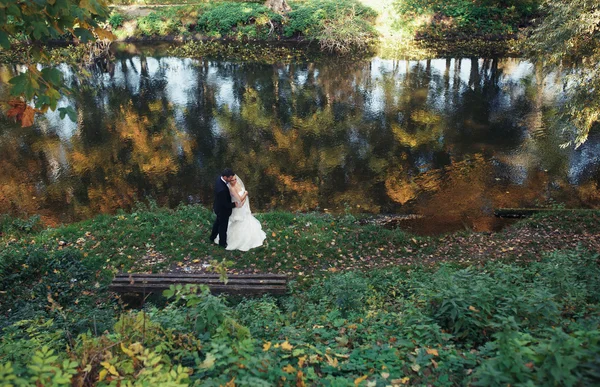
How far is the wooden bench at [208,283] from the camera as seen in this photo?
28.6 ft

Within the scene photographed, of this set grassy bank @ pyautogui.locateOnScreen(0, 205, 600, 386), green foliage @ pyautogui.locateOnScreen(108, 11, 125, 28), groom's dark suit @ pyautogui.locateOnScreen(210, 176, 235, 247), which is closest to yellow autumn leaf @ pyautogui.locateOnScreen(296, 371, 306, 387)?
grassy bank @ pyautogui.locateOnScreen(0, 205, 600, 386)

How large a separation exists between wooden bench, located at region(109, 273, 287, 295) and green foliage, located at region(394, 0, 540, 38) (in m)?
26.5

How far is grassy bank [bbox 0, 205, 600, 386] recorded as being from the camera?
436 centimetres

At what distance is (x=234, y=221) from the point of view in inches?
424

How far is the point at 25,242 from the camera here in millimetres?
10883

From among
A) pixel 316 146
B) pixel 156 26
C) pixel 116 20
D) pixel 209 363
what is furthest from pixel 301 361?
pixel 116 20

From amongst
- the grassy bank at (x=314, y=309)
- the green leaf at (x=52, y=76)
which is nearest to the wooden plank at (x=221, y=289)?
the grassy bank at (x=314, y=309)

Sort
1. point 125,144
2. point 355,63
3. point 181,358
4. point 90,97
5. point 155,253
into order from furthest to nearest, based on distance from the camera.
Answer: point 355,63, point 90,97, point 125,144, point 155,253, point 181,358

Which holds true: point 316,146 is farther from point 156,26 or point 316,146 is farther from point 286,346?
point 156,26

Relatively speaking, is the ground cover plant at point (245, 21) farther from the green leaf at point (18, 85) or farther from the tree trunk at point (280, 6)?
the green leaf at point (18, 85)

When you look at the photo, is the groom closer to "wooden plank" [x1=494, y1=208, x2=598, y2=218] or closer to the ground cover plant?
"wooden plank" [x1=494, y1=208, x2=598, y2=218]

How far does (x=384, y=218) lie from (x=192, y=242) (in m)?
5.39

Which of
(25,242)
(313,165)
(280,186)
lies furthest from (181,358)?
(313,165)

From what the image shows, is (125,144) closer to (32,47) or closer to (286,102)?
(286,102)
